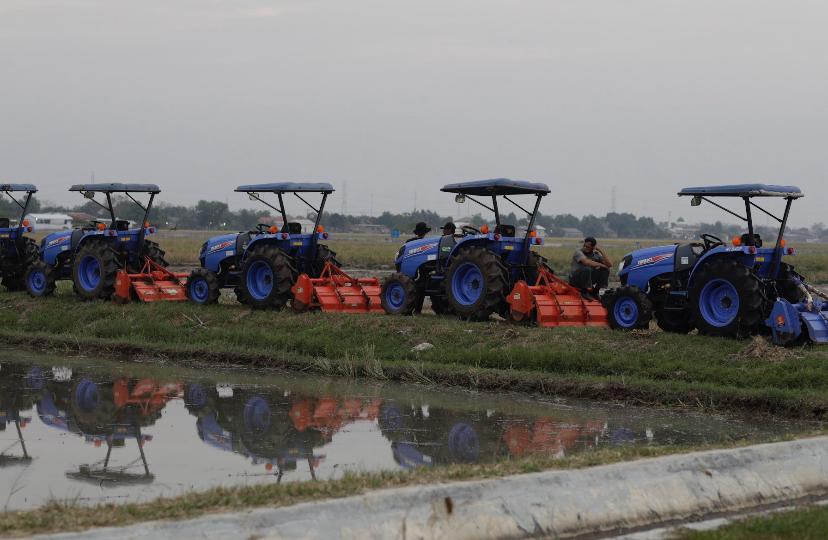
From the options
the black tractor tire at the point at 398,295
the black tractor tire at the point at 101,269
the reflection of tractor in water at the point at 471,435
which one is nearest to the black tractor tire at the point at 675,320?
the black tractor tire at the point at 398,295

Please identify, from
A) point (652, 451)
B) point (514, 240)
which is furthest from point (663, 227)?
point (652, 451)

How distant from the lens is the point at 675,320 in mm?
16281

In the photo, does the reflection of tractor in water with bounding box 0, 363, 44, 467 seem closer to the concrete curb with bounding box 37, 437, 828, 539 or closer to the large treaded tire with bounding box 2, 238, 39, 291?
the concrete curb with bounding box 37, 437, 828, 539

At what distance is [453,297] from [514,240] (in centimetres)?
134

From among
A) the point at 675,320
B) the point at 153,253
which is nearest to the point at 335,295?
the point at 153,253

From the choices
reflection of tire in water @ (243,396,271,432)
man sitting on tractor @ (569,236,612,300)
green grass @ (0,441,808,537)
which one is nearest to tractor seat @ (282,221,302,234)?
man sitting on tractor @ (569,236,612,300)

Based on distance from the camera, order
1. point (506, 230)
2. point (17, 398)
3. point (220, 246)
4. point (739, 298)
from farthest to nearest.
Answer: point (220, 246)
point (506, 230)
point (739, 298)
point (17, 398)

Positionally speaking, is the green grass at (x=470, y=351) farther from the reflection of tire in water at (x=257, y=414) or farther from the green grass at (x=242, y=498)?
the green grass at (x=242, y=498)

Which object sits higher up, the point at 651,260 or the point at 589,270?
the point at 651,260

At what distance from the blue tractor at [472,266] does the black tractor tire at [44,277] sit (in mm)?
7896

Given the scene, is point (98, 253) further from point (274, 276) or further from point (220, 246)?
point (274, 276)

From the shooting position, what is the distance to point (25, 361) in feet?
53.5

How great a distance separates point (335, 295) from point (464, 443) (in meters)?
9.09

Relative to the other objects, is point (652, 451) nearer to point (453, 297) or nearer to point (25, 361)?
point (453, 297)
